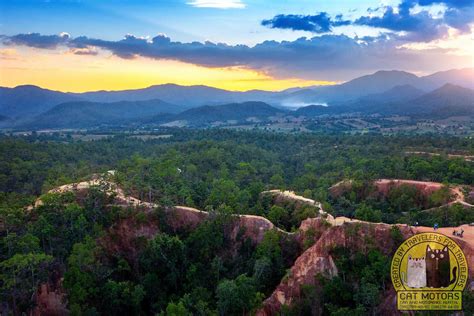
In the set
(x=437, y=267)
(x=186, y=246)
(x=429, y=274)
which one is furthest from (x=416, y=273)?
(x=186, y=246)

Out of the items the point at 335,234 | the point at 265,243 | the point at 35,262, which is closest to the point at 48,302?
the point at 35,262

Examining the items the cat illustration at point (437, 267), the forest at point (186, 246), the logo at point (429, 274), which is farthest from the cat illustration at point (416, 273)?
the forest at point (186, 246)

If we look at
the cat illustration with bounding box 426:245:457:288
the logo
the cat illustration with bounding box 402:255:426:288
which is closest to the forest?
the logo

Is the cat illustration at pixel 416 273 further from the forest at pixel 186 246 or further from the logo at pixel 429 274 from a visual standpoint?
the forest at pixel 186 246

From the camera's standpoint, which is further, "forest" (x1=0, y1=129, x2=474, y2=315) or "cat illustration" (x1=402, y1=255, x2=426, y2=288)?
"forest" (x1=0, y1=129, x2=474, y2=315)

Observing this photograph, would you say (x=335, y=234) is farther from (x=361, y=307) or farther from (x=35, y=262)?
(x=35, y=262)

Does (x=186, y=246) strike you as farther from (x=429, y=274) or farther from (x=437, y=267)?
(x=437, y=267)

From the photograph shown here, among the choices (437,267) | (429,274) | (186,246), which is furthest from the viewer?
(186,246)

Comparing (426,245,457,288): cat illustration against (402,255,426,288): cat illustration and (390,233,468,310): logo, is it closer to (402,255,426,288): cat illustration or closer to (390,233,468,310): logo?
(390,233,468,310): logo
